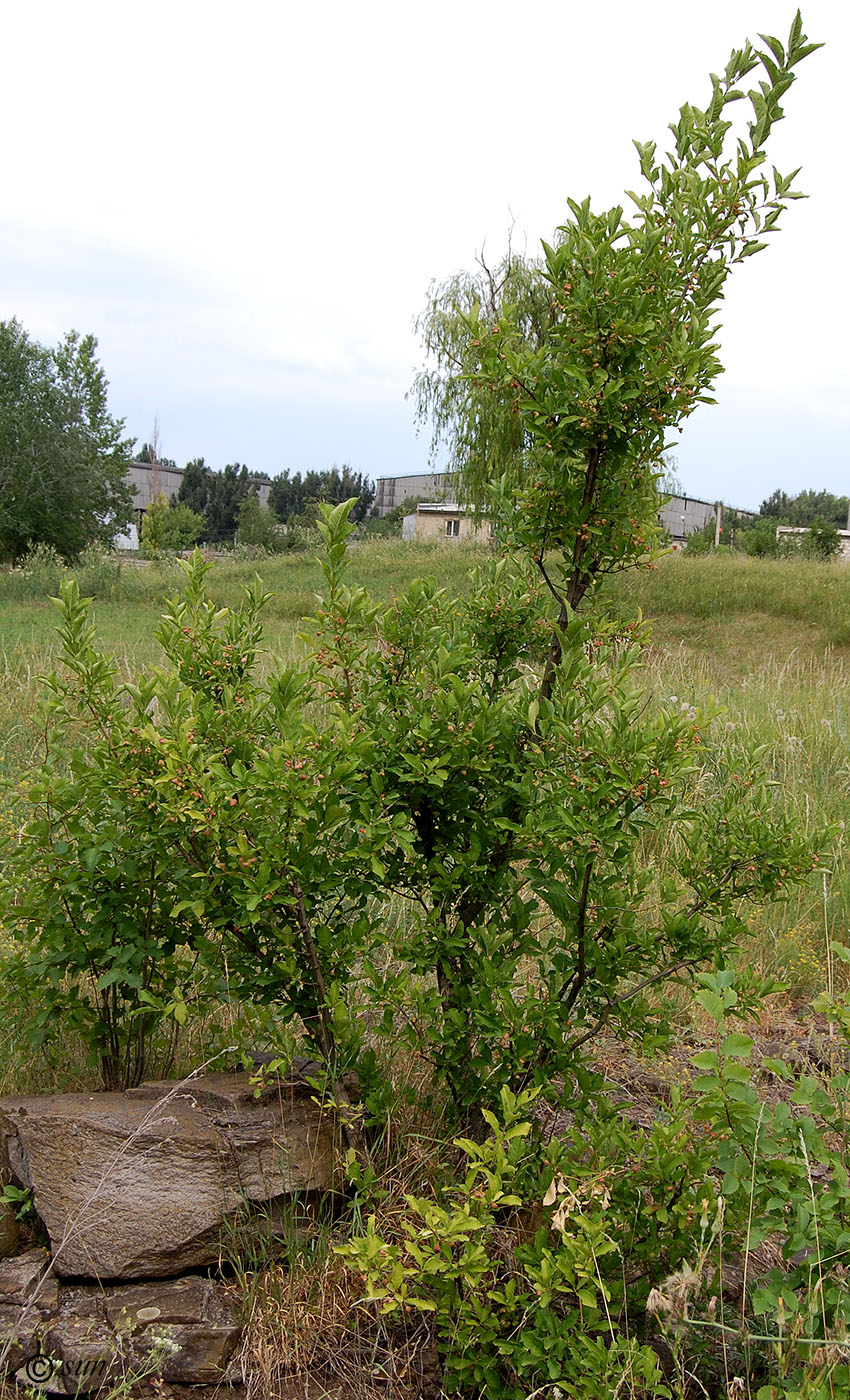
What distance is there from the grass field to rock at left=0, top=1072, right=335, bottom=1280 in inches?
42.4

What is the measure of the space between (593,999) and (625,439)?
1.23m

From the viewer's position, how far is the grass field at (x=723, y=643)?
4125mm

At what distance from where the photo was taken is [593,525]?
85.2 inches

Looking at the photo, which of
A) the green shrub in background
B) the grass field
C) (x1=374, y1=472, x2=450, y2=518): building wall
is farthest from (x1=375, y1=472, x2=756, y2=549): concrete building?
the grass field

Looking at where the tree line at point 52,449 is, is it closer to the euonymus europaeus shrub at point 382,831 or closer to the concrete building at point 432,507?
the concrete building at point 432,507

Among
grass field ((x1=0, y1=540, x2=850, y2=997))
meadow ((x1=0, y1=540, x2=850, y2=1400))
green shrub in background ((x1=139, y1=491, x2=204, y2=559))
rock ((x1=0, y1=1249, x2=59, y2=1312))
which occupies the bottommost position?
rock ((x1=0, y1=1249, x2=59, y2=1312))

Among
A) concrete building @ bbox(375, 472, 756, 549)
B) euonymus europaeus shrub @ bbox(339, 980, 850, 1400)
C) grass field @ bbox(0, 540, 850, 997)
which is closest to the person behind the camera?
euonymus europaeus shrub @ bbox(339, 980, 850, 1400)

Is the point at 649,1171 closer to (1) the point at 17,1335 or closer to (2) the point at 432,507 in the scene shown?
(1) the point at 17,1335

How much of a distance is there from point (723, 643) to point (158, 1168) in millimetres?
14622

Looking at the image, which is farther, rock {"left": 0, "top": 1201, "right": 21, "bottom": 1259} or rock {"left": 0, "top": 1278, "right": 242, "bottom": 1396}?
rock {"left": 0, "top": 1201, "right": 21, "bottom": 1259}

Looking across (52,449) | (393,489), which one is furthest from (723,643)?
(393,489)

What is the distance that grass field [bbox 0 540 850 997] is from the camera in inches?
162

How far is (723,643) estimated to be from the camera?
51.0 ft

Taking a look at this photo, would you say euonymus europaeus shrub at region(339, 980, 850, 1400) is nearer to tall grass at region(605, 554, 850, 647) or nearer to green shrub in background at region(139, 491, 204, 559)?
tall grass at region(605, 554, 850, 647)
